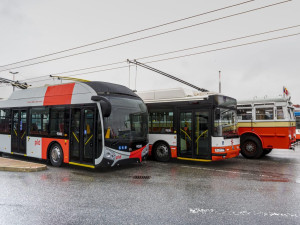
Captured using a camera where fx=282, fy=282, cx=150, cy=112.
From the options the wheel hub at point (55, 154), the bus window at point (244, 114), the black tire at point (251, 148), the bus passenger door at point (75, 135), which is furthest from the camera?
the bus window at point (244, 114)

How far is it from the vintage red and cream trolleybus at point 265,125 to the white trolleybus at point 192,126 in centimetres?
189

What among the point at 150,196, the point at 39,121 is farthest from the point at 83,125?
the point at 150,196

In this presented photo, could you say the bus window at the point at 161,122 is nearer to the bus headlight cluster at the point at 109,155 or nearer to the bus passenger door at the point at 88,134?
the bus headlight cluster at the point at 109,155

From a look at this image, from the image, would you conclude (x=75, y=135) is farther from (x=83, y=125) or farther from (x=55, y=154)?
(x=55, y=154)

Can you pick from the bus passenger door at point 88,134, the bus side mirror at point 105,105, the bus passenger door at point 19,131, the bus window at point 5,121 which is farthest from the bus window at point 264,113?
the bus window at point 5,121

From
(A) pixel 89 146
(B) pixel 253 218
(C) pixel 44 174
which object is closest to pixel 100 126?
(A) pixel 89 146

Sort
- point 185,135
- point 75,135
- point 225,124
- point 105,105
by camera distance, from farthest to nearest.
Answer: point 185,135
point 225,124
point 75,135
point 105,105

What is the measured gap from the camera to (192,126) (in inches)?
448

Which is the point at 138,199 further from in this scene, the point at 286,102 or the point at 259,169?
the point at 286,102

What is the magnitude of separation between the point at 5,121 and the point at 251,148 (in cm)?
1175

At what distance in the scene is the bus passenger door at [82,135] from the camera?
931 cm

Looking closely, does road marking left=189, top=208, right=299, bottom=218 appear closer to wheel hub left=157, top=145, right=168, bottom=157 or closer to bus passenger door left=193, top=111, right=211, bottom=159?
bus passenger door left=193, top=111, right=211, bottom=159

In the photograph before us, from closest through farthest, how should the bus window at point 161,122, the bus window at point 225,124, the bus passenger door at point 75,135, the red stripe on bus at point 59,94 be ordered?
the bus passenger door at point 75,135 < the red stripe on bus at point 59,94 < the bus window at point 225,124 < the bus window at point 161,122

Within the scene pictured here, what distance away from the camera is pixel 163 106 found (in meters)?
12.4
